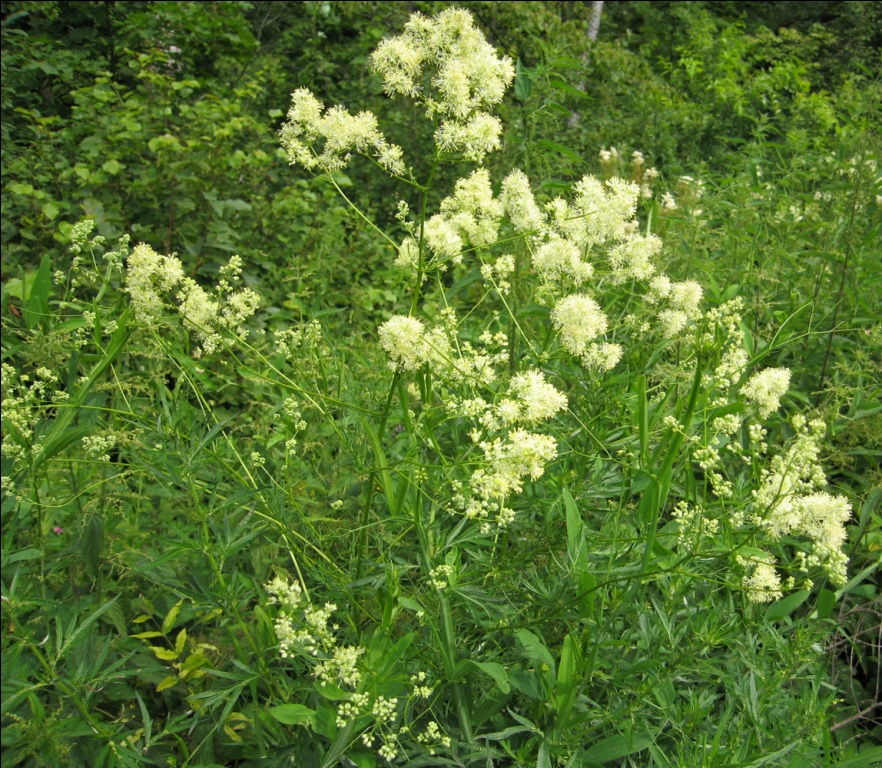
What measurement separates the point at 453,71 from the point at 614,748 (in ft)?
5.35

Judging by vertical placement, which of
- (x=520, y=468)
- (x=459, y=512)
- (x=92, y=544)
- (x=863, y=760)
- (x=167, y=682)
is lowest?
(x=167, y=682)

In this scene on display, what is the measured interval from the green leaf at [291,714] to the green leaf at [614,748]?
65cm

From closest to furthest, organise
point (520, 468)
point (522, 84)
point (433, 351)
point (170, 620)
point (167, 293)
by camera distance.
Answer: point (520, 468), point (433, 351), point (167, 293), point (170, 620), point (522, 84)

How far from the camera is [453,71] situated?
196 cm

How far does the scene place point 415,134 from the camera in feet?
21.9

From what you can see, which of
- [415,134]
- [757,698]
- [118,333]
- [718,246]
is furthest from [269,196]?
[757,698]

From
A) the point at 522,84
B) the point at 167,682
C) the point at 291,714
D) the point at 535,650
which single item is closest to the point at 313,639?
the point at 291,714

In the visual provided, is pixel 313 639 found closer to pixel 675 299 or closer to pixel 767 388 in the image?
pixel 767 388

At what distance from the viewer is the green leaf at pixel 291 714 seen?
5.93 ft

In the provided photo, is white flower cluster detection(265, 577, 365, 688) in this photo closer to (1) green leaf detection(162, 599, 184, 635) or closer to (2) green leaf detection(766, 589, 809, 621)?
(1) green leaf detection(162, 599, 184, 635)

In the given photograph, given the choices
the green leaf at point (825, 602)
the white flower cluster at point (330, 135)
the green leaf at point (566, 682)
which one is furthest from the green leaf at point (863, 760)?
the white flower cluster at point (330, 135)

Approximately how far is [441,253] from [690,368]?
0.88m

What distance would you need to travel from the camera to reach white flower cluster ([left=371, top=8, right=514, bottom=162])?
198 centimetres

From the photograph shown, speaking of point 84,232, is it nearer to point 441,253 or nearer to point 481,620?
point 441,253
